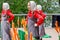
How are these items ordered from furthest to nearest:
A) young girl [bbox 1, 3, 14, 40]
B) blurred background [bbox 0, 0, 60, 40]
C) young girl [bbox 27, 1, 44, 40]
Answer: blurred background [bbox 0, 0, 60, 40] → young girl [bbox 1, 3, 14, 40] → young girl [bbox 27, 1, 44, 40]

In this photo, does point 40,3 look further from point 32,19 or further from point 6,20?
point 32,19

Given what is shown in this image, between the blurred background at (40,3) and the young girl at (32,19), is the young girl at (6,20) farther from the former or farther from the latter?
the blurred background at (40,3)

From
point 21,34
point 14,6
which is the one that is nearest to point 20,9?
point 14,6

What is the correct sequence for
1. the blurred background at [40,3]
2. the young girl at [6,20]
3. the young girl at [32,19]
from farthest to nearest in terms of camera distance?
the blurred background at [40,3]
the young girl at [6,20]
the young girl at [32,19]

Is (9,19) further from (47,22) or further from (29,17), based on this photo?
(47,22)

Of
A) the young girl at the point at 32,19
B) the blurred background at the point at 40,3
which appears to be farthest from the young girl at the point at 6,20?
the blurred background at the point at 40,3

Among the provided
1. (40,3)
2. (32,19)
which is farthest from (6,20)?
(40,3)

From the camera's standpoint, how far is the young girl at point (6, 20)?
5531mm

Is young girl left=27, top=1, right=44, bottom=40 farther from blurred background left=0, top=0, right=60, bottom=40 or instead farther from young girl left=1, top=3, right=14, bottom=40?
blurred background left=0, top=0, right=60, bottom=40

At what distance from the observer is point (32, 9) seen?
17.1ft

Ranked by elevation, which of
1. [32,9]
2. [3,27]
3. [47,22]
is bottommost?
[47,22]

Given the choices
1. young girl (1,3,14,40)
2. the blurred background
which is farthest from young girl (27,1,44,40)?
the blurred background

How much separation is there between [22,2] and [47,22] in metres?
2.12

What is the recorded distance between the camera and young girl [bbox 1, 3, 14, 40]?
18.1 feet
